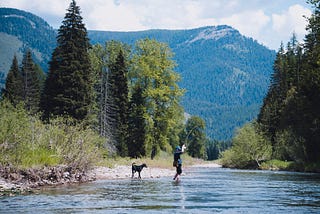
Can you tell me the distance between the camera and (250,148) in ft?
228

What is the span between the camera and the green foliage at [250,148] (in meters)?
68.3

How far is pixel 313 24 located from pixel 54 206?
2393 cm

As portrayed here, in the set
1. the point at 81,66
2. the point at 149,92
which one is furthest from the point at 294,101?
the point at 81,66

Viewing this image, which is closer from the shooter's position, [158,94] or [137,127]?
[158,94]

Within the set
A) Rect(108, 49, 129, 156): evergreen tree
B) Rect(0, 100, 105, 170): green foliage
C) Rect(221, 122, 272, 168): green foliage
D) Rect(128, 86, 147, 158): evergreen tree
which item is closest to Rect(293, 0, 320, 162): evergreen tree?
Rect(221, 122, 272, 168): green foliage

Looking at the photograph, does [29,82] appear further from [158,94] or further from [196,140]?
[196,140]

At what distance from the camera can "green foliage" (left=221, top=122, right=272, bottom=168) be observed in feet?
224

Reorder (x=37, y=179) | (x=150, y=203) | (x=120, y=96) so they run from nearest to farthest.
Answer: (x=150, y=203) → (x=37, y=179) → (x=120, y=96)

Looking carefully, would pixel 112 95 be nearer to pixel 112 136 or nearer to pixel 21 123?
pixel 112 136

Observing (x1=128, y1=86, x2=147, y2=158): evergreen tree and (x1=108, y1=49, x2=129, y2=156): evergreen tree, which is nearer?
(x1=128, y1=86, x2=147, y2=158): evergreen tree

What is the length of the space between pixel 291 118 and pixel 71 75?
95.7ft

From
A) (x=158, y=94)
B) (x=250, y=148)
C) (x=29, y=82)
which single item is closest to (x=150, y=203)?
(x=158, y=94)

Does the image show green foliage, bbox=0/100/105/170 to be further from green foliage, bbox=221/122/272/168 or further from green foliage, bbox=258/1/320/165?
green foliage, bbox=221/122/272/168

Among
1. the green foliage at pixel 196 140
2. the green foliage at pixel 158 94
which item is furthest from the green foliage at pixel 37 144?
the green foliage at pixel 196 140
